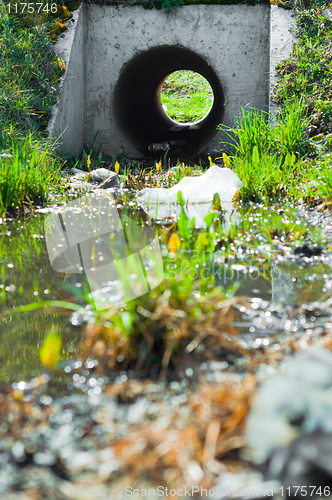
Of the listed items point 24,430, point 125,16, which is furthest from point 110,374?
point 125,16

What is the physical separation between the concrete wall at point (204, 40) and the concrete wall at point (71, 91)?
0.81 ft

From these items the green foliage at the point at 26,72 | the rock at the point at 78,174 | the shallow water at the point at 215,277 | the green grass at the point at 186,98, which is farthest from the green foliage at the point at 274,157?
the green grass at the point at 186,98

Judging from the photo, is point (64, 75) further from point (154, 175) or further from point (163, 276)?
point (163, 276)

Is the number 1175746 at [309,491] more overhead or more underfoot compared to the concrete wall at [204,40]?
more underfoot

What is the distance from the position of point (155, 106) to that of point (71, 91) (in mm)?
3140

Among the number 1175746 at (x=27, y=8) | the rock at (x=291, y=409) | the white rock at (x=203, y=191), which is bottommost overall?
the white rock at (x=203, y=191)

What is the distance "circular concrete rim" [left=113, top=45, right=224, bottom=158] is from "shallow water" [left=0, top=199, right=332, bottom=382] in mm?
3835

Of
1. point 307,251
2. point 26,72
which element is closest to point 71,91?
point 26,72

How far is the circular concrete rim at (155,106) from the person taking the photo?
656 centimetres

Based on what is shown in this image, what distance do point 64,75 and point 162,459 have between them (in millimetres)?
5363

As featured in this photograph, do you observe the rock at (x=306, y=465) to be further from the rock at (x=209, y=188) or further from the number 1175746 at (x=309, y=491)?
the rock at (x=209, y=188)

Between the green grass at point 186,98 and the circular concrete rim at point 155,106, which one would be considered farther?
the green grass at point 186,98

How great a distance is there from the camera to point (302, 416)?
94 centimetres

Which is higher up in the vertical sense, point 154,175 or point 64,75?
point 64,75
